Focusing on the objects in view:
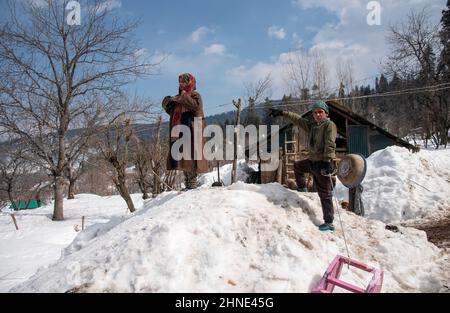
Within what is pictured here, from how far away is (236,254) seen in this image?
301cm

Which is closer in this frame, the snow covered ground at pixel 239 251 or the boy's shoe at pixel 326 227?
the snow covered ground at pixel 239 251

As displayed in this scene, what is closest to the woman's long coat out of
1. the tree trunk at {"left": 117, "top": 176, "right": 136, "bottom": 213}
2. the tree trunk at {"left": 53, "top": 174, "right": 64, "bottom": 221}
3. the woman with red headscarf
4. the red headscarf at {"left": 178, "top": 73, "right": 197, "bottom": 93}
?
the woman with red headscarf

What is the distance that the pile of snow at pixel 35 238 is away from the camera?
7480 millimetres

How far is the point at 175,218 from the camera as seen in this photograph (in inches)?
136

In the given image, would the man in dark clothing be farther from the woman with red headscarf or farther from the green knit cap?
the woman with red headscarf

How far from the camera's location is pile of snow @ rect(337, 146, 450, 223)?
29.8 ft

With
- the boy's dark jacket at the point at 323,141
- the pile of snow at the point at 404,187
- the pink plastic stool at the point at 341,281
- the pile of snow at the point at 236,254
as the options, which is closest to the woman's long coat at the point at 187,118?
the pile of snow at the point at 236,254

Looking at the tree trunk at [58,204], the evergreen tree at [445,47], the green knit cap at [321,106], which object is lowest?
the tree trunk at [58,204]

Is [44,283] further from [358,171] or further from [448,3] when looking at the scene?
[448,3]

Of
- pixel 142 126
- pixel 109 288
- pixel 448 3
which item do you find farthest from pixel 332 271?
pixel 448 3

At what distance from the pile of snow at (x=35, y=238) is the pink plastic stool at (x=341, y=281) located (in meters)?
4.12

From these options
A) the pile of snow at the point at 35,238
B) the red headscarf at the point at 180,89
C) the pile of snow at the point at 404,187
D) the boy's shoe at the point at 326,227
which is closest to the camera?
the boy's shoe at the point at 326,227

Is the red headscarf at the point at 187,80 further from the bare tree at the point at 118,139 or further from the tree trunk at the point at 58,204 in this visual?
the tree trunk at the point at 58,204

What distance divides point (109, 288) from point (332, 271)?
202 centimetres
